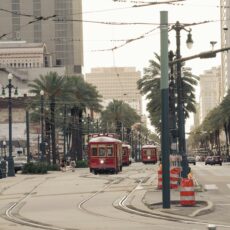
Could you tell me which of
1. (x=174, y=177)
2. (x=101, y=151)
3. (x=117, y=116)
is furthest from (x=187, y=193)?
(x=117, y=116)

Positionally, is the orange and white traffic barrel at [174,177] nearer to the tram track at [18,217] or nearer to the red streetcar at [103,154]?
the tram track at [18,217]

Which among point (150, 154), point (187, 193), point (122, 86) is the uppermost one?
point (122, 86)

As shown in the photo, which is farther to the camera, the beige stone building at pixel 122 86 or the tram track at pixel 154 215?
the beige stone building at pixel 122 86

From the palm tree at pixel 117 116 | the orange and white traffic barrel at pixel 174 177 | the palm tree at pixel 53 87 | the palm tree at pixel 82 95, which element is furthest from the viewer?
the palm tree at pixel 117 116

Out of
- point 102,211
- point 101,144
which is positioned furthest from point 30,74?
point 102,211

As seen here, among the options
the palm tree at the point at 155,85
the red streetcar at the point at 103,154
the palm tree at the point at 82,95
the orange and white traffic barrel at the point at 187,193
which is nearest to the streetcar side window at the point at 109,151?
the red streetcar at the point at 103,154

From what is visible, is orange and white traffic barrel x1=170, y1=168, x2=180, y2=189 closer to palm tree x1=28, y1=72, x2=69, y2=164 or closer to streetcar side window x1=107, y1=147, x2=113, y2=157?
streetcar side window x1=107, y1=147, x2=113, y2=157

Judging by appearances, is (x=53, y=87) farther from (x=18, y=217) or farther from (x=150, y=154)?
(x=18, y=217)

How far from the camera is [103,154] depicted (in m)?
56.8

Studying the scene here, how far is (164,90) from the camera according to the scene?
22.6 meters

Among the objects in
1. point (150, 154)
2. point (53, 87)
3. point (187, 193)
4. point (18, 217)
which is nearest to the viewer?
point (18, 217)

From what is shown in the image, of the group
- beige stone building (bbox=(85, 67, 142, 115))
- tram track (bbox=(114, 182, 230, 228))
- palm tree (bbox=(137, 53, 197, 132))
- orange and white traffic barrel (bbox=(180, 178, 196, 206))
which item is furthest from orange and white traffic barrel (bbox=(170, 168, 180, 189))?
beige stone building (bbox=(85, 67, 142, 115))

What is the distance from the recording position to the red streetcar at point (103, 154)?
186 feet

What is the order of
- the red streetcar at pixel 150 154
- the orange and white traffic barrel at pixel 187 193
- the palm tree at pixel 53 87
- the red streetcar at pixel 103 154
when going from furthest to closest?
the red streetcar at pixel 150 154 → the palm tree at pixel 53 87 → the red streetcar at pixel 103 154 → the orange and white traffic barrel at pixel 187 193
